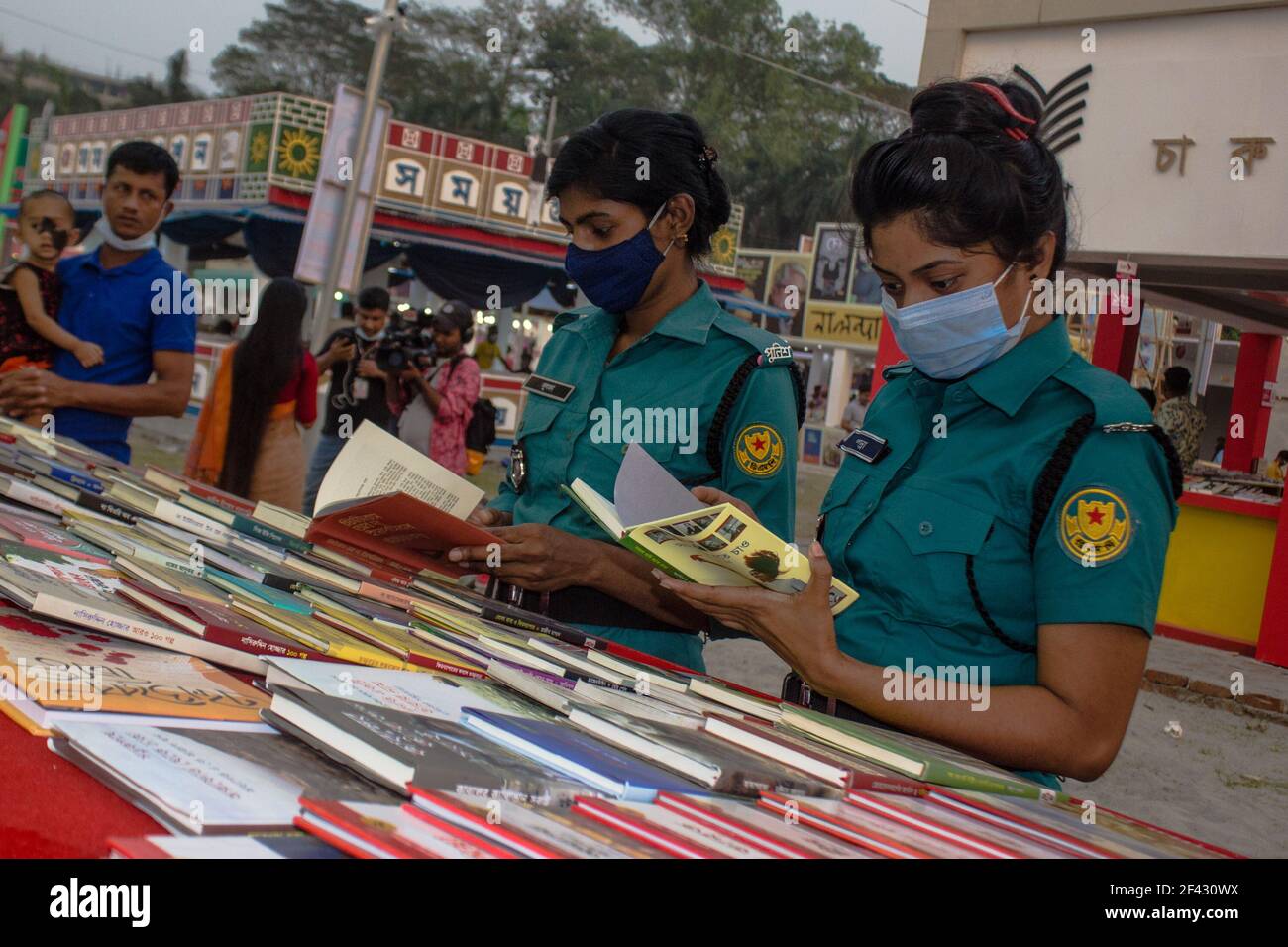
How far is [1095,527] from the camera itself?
131 cm

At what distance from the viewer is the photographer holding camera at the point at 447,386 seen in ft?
19.8

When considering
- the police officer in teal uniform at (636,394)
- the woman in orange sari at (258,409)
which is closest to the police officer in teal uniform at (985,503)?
the police officer in teal uniform at (636,394)

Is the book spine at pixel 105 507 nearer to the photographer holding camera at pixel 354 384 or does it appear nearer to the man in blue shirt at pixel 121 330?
the man in blue shirt at pixel 121 330

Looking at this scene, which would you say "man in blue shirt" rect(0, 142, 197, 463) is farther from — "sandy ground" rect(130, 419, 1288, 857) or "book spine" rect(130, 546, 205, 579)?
"sandy ground" rect(130, 419, 1288, 857)

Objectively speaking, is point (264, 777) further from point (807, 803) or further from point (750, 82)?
point (750, 82)

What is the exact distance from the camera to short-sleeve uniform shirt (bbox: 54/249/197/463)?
3.22 metres

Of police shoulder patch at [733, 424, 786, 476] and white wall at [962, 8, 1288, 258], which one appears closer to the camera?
police shoulder patch at [733, 424, 786, 476]

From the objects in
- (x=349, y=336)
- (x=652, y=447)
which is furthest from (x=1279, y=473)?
(x=652, y=447)

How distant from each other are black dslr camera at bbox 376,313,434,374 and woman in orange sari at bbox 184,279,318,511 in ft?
4.25

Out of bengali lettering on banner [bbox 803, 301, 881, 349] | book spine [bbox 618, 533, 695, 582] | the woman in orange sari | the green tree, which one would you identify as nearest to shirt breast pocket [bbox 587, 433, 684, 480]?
book spine [bbox 618, 533, 695, 582]

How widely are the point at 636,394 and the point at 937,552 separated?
803mm

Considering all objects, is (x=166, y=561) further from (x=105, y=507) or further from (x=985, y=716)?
(x=985, y=716)
